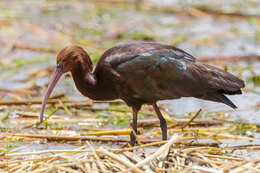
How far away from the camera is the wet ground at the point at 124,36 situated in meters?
7.64

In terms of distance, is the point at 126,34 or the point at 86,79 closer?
the point at 86,79

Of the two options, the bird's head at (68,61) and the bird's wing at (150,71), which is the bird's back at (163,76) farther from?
the bird's head at (68,61)

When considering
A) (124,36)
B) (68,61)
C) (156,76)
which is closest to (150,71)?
(156,76)

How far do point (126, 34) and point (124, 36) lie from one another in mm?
125

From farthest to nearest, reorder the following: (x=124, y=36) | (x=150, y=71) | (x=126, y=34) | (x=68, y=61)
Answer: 1. (x=126, y=34)
2. (x=124, y=36)
3. (x=68, y=61)
4. (x=150, y=71)

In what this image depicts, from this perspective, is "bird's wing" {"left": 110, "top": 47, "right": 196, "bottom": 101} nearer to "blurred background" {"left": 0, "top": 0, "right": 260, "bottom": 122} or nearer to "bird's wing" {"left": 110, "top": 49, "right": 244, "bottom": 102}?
"bird's wing" {"left": 110, "top": 49, "right": 244, "bottom": 102}

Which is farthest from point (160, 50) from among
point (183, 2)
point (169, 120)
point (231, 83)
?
point (183, 2)

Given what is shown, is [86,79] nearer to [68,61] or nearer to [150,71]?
[68,61]

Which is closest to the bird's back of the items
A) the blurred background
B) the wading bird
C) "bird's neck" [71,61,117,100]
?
the wading bird

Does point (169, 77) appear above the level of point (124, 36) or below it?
below

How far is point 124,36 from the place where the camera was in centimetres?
1059

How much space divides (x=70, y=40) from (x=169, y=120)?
4171 millimetres

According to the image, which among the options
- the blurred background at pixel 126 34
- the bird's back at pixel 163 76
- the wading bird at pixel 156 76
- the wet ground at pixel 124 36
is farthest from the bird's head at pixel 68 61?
the blurred background at pixel 126 34

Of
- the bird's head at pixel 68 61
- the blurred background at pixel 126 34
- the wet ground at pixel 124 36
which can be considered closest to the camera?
the bird's head at pixel 68 61
